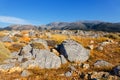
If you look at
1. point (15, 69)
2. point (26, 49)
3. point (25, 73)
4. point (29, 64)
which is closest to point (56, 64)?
point (29, 64)

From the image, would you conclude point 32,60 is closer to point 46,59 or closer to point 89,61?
point 46,59

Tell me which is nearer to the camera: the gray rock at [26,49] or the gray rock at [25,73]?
the gray rock at [25,73]

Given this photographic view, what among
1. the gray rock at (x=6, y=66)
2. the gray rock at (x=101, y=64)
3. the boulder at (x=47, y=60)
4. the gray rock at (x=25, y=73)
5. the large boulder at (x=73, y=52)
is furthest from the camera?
the large boulder at (x=73, y=52)

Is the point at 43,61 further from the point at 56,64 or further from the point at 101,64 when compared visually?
the point at 101,64

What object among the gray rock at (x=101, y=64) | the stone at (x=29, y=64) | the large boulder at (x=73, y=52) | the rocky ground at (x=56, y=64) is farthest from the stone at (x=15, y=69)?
the gray rock at (x=101, y=64)

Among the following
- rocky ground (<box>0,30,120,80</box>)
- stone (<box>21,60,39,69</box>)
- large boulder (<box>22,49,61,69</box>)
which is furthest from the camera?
large boulder (<box>22,49,61,69</box>)

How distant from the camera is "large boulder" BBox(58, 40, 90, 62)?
37938mm

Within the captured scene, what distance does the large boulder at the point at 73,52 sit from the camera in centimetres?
3794

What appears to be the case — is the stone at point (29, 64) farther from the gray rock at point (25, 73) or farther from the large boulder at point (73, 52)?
the large boulder at point (73, 52)

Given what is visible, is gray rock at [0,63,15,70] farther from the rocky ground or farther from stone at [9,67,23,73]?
stone at [9,67,23,73]

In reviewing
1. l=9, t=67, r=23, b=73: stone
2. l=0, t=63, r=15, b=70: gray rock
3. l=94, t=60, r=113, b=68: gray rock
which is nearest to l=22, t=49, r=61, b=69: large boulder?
l=9, t=67, r=23, b=73: stone

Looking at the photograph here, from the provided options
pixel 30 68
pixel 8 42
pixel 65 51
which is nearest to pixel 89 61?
pixel 65 51

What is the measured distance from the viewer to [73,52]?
3844cm

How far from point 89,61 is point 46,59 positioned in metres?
8.43
